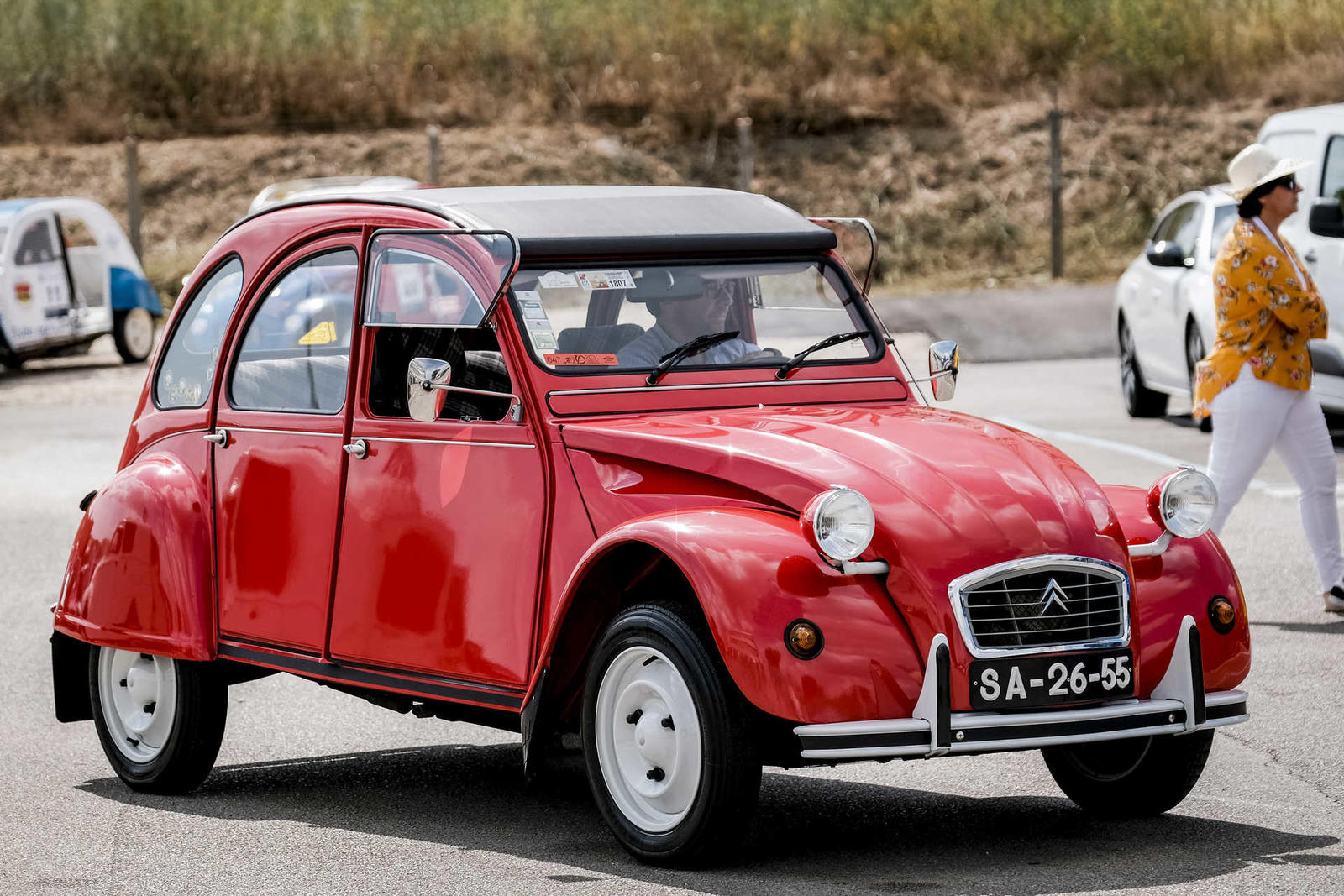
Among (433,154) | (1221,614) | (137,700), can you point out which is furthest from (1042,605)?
(433,154)

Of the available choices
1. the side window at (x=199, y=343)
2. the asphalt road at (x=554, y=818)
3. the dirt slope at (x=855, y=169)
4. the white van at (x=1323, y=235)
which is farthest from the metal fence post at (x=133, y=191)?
the side window at (x=199, y=343)

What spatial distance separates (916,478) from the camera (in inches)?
218

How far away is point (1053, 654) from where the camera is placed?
543cm

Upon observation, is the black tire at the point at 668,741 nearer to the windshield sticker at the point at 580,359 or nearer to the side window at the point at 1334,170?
the windshield sticker at the point at 580,359

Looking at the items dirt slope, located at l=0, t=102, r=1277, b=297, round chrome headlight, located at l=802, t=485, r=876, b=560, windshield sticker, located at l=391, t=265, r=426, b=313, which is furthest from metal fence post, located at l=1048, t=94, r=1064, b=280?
round chrome headlight, located at l=802, t=485, r=876, b=560

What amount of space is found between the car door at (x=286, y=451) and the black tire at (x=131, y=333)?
1733 centimetres

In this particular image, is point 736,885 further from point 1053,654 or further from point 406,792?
point 406,792

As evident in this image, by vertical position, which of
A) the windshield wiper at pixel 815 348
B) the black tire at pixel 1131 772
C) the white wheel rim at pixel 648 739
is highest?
the windshield wiper at pixel 815 348

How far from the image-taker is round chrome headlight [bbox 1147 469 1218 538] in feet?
19.4

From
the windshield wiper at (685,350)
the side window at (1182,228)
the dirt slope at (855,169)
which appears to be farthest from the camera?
the dirt slope at (855,169)

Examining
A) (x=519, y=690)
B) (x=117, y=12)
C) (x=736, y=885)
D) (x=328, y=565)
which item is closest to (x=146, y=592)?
(x=328, y=565)

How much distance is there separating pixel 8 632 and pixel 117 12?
29.2 m

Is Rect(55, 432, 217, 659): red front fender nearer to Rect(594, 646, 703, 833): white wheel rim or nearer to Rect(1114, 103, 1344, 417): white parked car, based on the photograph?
Rect(594, 646, 703, 833): white wheel rim

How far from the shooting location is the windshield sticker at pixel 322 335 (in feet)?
22.3
